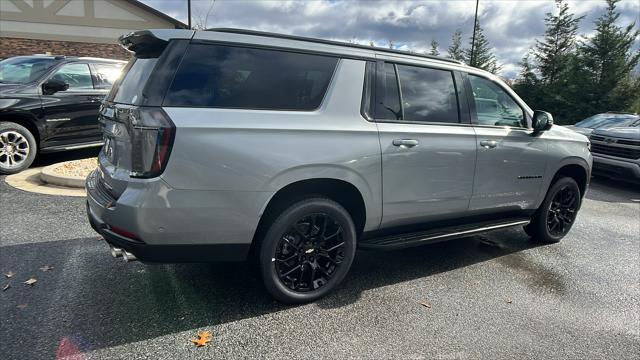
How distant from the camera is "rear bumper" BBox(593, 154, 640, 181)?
8.62m

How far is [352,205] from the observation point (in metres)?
3.42

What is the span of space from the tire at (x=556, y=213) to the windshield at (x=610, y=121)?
6248 mm

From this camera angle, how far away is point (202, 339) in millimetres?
2758

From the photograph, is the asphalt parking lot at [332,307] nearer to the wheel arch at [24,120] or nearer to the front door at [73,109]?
the wheel arch at [24,120]

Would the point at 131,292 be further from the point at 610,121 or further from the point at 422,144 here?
the point at 610,121

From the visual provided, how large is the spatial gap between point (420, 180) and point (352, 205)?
622 millimetres

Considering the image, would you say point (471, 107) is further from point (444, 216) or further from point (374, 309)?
point (374, 309)

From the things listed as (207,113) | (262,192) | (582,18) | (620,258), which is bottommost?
(620,258)

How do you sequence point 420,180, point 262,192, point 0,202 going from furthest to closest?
point 0,202, point 420,180, point 262,192

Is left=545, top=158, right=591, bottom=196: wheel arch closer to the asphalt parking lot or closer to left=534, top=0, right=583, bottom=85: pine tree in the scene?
the asphalt parking lot

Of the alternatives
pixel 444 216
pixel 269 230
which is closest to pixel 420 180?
pixel 444 216

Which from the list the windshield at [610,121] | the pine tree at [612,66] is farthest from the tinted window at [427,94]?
the pine tree at [612,66]

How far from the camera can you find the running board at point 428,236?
348 cm

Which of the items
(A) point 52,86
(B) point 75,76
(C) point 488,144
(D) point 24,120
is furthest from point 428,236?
(B) point 75,76
